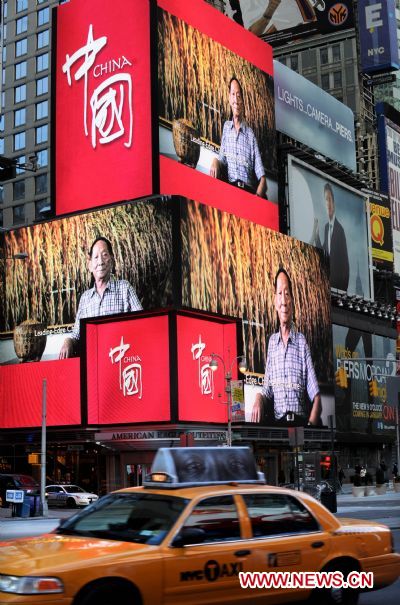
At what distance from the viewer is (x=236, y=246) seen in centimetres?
6094

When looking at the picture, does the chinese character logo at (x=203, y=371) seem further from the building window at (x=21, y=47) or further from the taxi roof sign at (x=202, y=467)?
the building window at (x=21, y=47)

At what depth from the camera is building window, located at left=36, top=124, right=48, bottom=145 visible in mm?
94125

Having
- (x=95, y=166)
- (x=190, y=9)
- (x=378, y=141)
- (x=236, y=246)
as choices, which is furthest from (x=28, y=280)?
(x=378, y=141)

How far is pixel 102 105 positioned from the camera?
63438 millimetres

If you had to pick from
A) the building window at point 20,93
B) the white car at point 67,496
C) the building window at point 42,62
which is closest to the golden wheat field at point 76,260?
the white car at point 67,496

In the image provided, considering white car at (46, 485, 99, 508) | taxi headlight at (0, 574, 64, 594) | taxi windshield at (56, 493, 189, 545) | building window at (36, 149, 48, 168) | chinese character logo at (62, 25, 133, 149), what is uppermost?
building window at (36, 149, 48, 168)

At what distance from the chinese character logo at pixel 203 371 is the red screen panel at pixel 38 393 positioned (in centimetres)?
854

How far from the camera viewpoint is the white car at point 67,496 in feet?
158

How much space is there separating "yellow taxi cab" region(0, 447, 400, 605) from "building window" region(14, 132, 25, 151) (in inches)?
3535

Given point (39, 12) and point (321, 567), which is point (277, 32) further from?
point (321, 567)

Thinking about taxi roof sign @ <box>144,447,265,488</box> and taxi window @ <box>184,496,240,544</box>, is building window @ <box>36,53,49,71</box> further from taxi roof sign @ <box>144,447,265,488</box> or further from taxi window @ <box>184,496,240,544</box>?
taxi window @ <box>184,496,240,544</box>

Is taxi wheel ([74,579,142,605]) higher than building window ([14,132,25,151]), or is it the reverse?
building window ([14,132,25,151])

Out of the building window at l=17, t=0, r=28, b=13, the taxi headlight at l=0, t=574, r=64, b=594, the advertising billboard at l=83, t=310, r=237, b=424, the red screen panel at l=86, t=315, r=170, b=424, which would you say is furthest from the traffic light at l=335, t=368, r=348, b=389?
the taxi headlight at l=0, t=574, r=64, b=594

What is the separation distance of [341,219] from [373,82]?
25.5 meters
